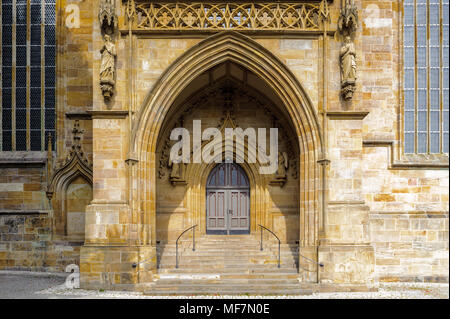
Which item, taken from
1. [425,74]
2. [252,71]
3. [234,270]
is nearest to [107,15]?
[252,71]

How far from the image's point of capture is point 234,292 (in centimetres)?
1118

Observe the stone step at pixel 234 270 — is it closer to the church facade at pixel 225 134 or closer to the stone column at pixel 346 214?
the church facade at pixel 225 134

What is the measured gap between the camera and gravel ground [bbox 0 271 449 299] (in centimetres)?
1098

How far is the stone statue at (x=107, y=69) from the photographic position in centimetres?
1209

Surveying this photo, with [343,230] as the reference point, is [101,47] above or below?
above

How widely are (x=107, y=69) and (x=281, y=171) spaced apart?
5.58 metres

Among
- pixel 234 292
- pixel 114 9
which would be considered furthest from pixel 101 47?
pixel 234 292

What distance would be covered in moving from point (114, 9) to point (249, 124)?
16.1ft

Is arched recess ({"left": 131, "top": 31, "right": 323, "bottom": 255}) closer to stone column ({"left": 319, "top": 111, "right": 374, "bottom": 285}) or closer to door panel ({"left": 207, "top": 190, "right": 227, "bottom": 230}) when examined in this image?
stone column ({"left": 319, "top": 111, "right": 374, "bottom": 285})

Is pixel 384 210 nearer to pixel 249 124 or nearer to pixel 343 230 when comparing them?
pixel 343 230

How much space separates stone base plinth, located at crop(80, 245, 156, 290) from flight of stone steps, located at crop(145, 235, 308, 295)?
20.9 inches

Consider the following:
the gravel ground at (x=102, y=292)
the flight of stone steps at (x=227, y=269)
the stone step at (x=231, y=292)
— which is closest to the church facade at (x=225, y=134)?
the flight of stone steps at (x=227, y=269)

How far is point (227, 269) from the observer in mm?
12492
